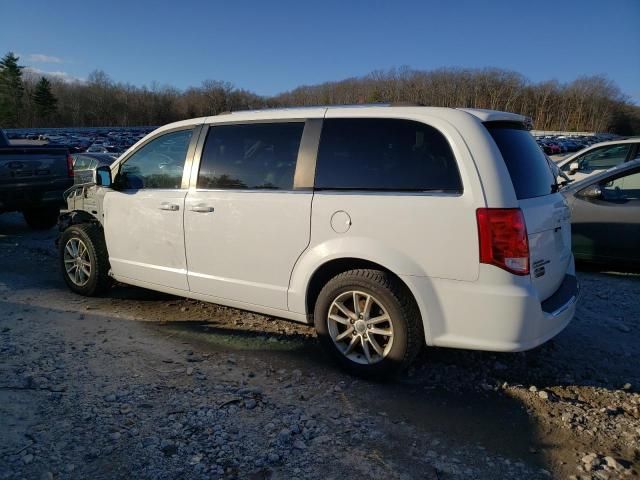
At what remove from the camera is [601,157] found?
9.51m

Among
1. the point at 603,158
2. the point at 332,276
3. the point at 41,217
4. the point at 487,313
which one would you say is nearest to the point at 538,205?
the point at 487,313

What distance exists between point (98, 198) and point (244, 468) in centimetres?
365

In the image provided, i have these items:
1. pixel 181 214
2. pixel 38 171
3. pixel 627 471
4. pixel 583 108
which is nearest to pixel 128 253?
pixel 181 214

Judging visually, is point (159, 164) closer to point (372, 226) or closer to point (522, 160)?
→ point (372, 226)

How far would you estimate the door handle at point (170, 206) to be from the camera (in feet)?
14.1

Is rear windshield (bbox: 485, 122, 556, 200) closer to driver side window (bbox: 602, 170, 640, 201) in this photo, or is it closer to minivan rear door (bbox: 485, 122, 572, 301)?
minivan rear door (bbox: 485, 122, 572, 301)

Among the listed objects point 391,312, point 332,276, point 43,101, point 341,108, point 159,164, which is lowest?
point 391,312

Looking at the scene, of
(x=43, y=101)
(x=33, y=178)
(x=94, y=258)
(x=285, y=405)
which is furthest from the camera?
(x=43, y=101)

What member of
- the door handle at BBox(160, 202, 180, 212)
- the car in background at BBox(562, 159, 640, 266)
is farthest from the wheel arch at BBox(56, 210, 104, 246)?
the car in background at BBox(562, 159, 640, 266)

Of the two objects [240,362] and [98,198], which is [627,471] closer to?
[240,362]

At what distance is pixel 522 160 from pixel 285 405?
2.28 meters

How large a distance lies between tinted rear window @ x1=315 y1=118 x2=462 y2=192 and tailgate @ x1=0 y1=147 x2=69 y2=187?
277 inches

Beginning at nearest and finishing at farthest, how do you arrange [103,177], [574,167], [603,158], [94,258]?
1. [103,177]
2. [94,258]
3. [603,158]
4. [574,167]

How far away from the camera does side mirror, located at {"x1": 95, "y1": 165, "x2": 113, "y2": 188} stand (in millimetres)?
4879
